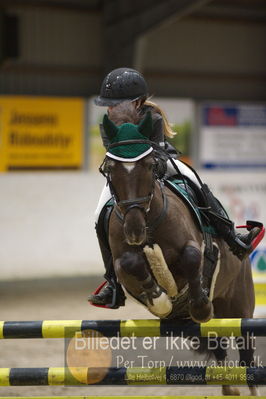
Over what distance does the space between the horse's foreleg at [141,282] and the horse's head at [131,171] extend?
0.50ft

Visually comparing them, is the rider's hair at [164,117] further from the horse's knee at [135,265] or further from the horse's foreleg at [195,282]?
the horse's knee at [135,265]

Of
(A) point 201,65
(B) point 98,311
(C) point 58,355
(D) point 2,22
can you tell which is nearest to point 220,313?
(C) point 58,355

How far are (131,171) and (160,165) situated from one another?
49 centimetres

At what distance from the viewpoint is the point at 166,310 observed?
3.23 m

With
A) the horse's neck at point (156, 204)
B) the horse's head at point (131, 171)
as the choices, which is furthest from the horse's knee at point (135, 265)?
the horse's neck at point (156, 204)

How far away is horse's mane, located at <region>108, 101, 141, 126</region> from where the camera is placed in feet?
10.6

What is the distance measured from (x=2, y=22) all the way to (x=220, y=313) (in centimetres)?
730

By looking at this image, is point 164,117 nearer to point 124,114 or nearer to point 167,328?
point 124,114

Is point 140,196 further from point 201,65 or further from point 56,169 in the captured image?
point 201,65

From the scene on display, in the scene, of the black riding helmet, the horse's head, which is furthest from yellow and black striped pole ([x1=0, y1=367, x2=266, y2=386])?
the black riding helmet

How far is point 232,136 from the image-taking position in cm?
1141

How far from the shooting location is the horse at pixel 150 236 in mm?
3012

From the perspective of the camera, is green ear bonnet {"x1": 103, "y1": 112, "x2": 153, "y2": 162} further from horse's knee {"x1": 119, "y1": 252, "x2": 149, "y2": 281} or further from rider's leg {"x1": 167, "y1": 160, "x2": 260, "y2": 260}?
rider's leg {"x1": 167, "y1": 160, "x2": 260, "y2": 260}

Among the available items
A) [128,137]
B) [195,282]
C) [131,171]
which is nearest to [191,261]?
[195,282]
